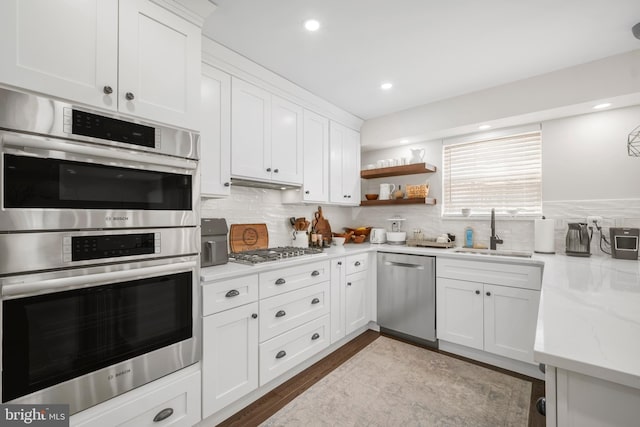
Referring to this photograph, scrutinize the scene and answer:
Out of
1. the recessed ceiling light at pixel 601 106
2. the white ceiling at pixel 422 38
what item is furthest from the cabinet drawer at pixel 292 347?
the recessed ceiling light at pixel 601 106

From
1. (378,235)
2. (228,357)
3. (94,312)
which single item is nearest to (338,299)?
(378,235)

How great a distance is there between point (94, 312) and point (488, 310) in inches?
111

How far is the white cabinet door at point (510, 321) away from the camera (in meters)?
2.31

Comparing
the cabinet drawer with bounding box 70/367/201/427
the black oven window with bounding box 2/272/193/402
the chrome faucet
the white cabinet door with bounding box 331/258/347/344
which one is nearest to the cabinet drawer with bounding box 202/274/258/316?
the black oven window with bounding box 2/272/193/402

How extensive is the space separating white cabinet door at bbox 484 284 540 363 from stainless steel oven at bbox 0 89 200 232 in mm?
2493

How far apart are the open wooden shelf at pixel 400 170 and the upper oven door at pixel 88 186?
2.38 m

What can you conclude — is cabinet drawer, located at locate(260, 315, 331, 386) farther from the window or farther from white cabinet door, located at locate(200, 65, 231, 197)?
the window

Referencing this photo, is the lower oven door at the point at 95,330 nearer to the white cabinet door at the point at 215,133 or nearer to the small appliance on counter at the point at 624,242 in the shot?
the white cabinet door at the point at 215,133

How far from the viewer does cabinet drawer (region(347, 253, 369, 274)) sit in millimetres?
2889

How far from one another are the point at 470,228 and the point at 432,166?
0.82m

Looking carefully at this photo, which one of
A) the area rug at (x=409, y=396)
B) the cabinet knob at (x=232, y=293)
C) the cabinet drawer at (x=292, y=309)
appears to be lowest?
the area rug at (x=409, y=396)

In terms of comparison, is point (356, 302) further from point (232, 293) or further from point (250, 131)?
point (250, 131)

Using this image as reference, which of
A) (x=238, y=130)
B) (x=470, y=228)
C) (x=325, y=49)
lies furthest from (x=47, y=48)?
(x=470, y=228)

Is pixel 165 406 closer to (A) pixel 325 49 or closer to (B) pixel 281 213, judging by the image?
(B) pixel 281 213
